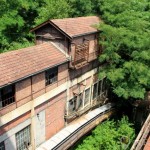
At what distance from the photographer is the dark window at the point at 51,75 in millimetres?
20938

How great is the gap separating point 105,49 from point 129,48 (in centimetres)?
248

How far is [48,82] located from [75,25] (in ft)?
21.9

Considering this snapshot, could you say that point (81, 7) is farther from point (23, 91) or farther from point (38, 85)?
point (23, 91)

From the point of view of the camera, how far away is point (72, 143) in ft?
75.0

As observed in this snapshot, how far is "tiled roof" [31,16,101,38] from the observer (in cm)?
2214

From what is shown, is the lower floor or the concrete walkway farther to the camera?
the concrete walkway

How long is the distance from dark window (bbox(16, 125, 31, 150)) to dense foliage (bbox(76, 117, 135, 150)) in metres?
6.00

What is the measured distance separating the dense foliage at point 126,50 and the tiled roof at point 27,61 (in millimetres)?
5689

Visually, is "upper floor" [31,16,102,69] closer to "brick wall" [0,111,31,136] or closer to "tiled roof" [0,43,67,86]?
"tiled roof" [0,43,67,86]

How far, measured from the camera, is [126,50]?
85.5ft

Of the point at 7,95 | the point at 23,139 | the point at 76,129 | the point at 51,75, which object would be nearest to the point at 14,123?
the point at 23,139

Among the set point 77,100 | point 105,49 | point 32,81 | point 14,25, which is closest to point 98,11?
point 105,49

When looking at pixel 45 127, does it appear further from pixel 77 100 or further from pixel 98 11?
pixel 98 11

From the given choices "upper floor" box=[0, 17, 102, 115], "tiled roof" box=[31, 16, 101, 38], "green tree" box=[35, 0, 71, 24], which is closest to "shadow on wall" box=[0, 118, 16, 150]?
"upper floor" box=[0, 17, 102, 115]
